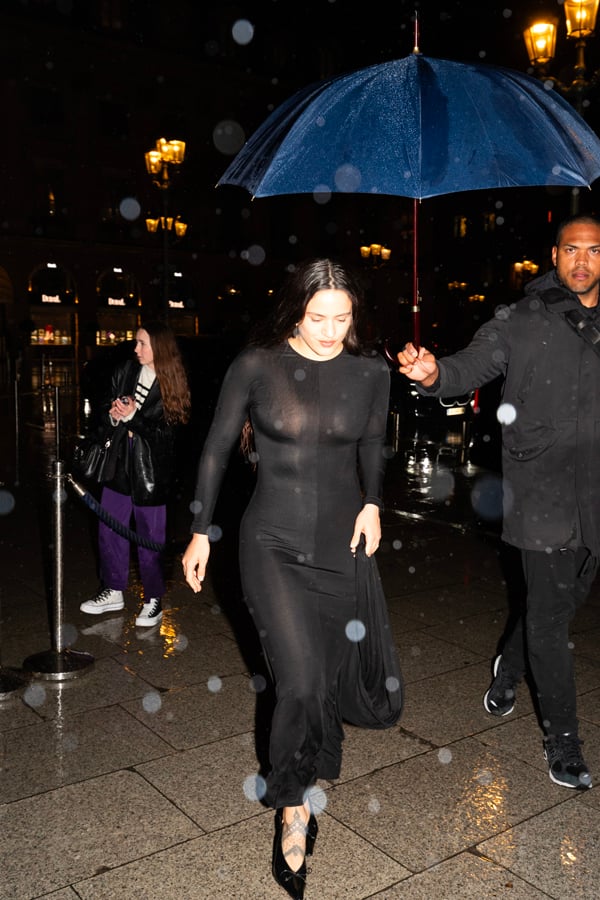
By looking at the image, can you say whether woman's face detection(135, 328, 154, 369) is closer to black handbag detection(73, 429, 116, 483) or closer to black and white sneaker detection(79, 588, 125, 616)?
black handbag detection(73, 429, 116, 483)

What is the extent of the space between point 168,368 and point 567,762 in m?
3.49

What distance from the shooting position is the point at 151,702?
469 centimetres

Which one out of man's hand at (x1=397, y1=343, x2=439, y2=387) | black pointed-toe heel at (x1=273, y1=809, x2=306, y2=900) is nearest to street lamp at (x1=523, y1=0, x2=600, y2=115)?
man's hand at (x1=397, y1=343, x2=439, y2=387)

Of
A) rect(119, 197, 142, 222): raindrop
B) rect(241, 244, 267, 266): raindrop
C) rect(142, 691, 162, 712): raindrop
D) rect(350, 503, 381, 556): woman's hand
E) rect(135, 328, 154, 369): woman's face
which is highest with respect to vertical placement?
rect(119, 197, 142, 222): raindrop

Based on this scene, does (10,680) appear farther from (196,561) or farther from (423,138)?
(423,138)

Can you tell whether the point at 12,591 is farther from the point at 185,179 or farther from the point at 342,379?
the point at 185,179

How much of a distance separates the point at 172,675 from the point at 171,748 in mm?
971

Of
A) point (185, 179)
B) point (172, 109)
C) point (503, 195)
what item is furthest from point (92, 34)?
point (503, 195)

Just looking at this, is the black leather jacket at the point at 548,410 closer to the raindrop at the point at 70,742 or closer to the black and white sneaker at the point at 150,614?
the raindrop at the point at 70,742

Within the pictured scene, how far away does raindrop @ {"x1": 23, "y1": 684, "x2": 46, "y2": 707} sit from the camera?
15.3 feet

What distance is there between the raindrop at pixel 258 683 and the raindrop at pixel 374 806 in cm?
128

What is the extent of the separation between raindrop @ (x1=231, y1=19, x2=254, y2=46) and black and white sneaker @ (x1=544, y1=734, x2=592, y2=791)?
145ft

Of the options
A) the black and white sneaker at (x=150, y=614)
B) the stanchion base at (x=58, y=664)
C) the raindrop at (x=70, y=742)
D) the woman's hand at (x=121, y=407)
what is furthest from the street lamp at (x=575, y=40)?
the raindrop at (x=70, y=742)

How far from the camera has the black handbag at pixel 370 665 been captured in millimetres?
3359
